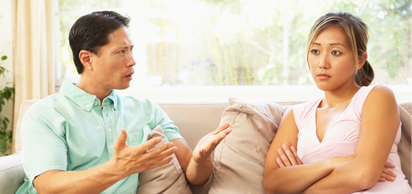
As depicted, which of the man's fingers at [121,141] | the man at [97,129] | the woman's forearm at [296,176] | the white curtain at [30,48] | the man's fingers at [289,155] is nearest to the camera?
the man's fingers at [121,141]

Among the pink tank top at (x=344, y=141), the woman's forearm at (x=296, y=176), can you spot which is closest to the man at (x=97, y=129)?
the woman's forearm at (x=296, y=176)

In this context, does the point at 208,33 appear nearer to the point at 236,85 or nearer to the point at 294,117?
the point at 236,85

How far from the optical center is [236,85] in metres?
3.00

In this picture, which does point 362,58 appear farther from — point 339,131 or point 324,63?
point 339,131

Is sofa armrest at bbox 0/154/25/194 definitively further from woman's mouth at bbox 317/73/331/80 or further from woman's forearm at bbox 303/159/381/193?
woman's mouth at bbox 317/73/331/80

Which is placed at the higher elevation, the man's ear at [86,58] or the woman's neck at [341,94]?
the man's ear at [86,58]

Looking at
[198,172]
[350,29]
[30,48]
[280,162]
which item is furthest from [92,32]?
[30,48]

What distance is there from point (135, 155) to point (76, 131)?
1.33 feet

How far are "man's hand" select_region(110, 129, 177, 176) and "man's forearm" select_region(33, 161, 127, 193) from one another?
7 cm

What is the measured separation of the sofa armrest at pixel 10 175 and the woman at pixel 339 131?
99 cm

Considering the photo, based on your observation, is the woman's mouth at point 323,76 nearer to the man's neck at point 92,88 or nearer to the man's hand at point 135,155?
the man's hand at point 135,155

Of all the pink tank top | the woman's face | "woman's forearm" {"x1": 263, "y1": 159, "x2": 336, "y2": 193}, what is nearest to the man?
"woman's forearm" {"x1": 263, "y1": 159, "x2": 336, "y2": 193}

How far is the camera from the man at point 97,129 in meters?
1.05

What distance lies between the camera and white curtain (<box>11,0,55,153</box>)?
9.28ft
